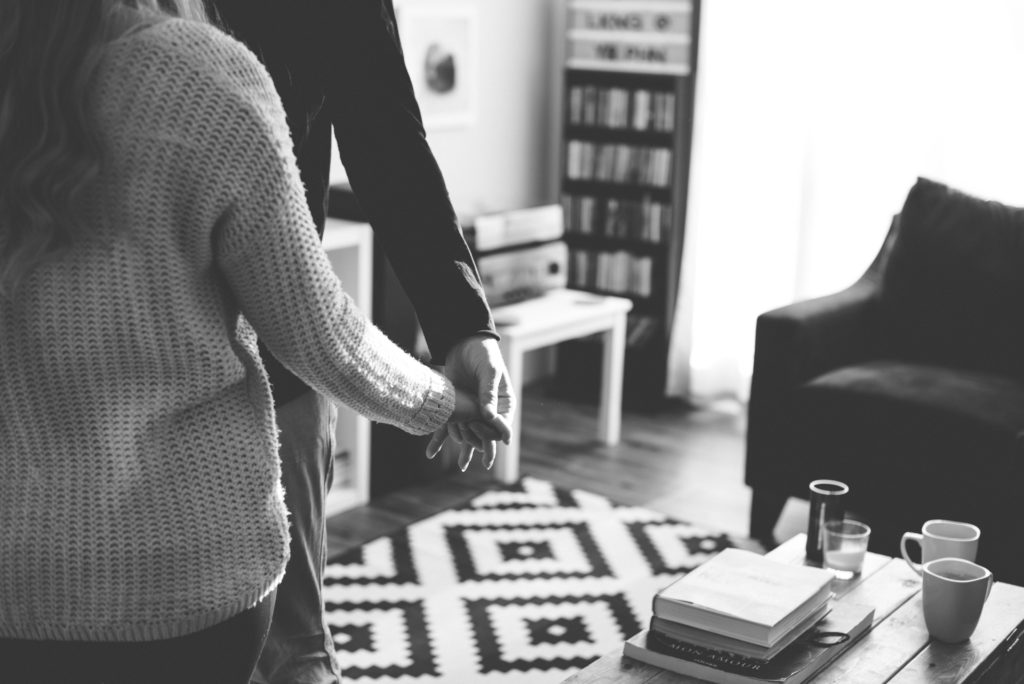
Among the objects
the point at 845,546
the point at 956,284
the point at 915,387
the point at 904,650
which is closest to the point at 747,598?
the point at 904,650

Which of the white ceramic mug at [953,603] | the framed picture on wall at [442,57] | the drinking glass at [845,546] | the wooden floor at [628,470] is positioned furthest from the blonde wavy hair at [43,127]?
the framed picture on wall at [442,57]

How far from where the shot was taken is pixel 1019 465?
8.84 feet

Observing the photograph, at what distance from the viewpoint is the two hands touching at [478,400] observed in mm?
1235

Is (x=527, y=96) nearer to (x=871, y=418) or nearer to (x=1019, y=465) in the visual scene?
(x=871, y=418)

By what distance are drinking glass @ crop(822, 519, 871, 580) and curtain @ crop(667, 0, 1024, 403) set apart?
2.15 metres

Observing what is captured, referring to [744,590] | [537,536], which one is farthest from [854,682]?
[537,536]

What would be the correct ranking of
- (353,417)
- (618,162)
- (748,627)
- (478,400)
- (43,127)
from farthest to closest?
(618,162), (353,417), (748,627), (478,400), (43,127)

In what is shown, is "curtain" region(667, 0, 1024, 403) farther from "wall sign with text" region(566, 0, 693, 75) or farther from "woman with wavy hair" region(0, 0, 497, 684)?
"woman with wavy hair" region(0, 0, 497, 684)

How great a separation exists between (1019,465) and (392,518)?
152 centimetres

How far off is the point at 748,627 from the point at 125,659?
88 centimetres

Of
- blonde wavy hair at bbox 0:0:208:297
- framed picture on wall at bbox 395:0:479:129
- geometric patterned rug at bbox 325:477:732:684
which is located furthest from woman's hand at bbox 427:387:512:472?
framed picture on wall at bbox 395:0:479:129

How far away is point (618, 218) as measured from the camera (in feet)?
14.6

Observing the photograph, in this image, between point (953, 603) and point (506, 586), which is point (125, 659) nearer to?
point (953, 603)

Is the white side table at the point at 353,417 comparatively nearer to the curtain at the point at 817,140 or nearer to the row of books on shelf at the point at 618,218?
the row of books on shelf at the point at 618,218
